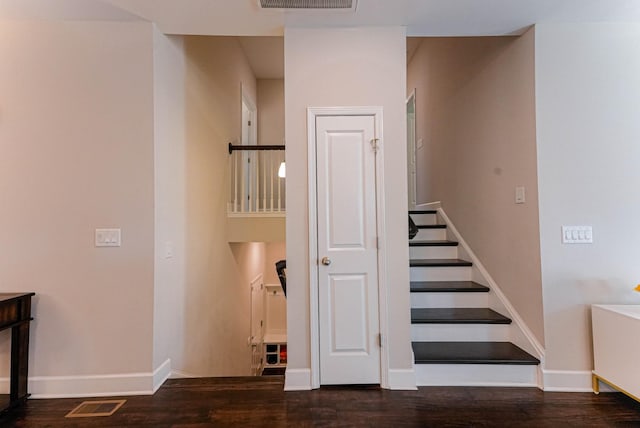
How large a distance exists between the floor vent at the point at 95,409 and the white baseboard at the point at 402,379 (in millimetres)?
1871

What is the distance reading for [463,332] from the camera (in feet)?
8.84

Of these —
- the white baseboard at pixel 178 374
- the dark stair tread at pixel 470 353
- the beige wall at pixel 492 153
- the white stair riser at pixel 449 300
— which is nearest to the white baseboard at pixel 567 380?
the dark stair tread at pixel 470 353

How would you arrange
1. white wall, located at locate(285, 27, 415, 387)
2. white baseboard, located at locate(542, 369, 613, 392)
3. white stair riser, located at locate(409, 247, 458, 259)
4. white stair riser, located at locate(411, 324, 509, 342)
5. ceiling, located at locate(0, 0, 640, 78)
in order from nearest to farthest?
ceiling, located at locate(0, 0, 640, 78), white baseboard, located at locate(542, 369, 613, 392), white wall, located at locate(285, 27, 415, 387), white stair riser, located at locate(411, 324, 509, 342), white stair riser, located at locate(409, 247, 458, 259)

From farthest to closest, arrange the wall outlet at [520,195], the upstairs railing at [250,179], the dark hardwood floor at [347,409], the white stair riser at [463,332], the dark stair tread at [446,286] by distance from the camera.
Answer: the upstairs railing at [250,179], the dark stair tread at [446,286], the white stair riser at [463,332], the wall outlet at [520,195], the dark hardwood floor at [347,409]

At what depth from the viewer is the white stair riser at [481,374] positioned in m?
2.40

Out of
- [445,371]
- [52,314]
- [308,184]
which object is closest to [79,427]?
[52,314]

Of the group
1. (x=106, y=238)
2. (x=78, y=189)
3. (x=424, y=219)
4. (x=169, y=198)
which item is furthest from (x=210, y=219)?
(x=424, y=219)

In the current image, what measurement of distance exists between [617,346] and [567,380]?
0.43 m

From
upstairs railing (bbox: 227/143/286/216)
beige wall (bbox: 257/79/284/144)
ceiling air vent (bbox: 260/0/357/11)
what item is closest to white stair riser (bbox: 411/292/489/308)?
upstairs railing (bbox: 227/143/286/216)

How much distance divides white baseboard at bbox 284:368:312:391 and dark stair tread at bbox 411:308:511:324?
0.93 metres

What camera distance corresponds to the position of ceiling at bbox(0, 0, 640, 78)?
2.24m

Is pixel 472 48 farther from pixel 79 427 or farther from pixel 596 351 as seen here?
pixel 79 427

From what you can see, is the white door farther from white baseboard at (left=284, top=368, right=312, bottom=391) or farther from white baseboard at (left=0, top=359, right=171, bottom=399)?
white baseboard at (left=0, top=359, right=171, bottom=399)

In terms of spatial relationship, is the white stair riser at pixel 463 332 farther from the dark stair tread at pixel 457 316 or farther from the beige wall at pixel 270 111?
the beige wall at pixel 270 111
